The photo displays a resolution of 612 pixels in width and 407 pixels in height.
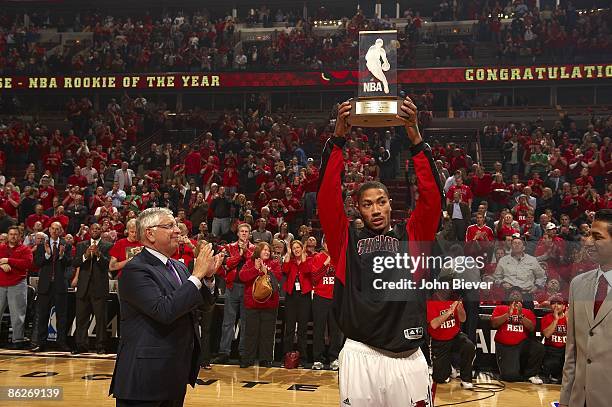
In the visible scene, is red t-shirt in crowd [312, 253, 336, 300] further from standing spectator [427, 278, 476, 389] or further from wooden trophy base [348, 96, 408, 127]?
wooden trophy base [348, 96, 408, 127]

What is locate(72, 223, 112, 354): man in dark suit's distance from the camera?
1188 cm

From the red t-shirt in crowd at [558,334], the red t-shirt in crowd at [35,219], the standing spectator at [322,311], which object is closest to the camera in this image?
the red t-shirt in crowd at [558,334]

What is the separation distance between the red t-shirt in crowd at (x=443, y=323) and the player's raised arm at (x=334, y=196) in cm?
545

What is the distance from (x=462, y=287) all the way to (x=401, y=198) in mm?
7141

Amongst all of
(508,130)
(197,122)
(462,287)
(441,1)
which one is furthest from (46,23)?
(462,287)

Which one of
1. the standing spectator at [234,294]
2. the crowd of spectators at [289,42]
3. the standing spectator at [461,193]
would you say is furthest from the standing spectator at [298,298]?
the crowd of spectators at [289,42]

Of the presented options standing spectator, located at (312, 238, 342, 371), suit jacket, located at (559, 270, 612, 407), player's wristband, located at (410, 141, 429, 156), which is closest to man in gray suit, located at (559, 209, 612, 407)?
suit jacket, located at (559, 270, 612, 407)

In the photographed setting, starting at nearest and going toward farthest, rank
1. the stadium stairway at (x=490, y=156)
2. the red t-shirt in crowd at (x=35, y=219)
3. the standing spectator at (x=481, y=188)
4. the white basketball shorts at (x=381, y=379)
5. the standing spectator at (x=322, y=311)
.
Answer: the white basketball shorts at (x=381, y=379)
the standing spectator at (x=322, y=311)
the red t-shirt in crowd at (x=35, y=219)
the standing spectator at (x=481, y=188)
the stadium stairway at (x=490, y=156)

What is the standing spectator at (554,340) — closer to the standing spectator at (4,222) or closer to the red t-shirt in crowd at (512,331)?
the red t-shirt in crowd at (512,331)

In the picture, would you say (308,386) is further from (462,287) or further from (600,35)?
(600,35)

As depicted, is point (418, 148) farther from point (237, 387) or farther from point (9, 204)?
point (9, 204)

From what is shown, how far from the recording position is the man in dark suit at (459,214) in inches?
523

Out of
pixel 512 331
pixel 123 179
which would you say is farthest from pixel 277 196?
pixel 512 331

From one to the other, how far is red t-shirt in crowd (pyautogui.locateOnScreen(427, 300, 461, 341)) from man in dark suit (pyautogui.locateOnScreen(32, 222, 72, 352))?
6.59 metres
